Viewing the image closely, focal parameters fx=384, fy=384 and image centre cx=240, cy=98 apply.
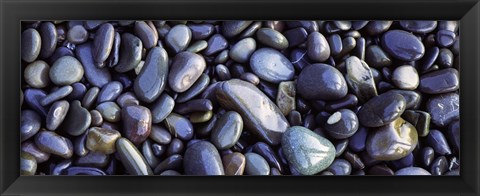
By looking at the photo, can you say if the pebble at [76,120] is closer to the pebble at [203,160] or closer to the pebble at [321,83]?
the pebble at [203,160]

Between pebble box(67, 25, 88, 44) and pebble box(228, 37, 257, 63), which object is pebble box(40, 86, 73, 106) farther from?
pebble box(228, 37, 257, 63)

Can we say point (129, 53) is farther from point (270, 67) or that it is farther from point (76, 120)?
point (270, 67)

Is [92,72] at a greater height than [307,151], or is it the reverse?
[92,72]

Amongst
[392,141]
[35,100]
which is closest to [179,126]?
[35,100]

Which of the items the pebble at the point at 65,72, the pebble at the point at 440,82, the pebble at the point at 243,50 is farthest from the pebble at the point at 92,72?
the pebble at the point at 440,82

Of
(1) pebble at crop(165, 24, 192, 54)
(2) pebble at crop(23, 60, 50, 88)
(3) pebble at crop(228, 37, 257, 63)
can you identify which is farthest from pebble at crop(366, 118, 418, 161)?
(2) pebble at crop(23, 60, 50, 88)

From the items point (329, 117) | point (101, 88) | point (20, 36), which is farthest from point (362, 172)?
point (20, 36)

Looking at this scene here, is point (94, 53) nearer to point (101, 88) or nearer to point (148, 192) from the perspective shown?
point (101, 88)
